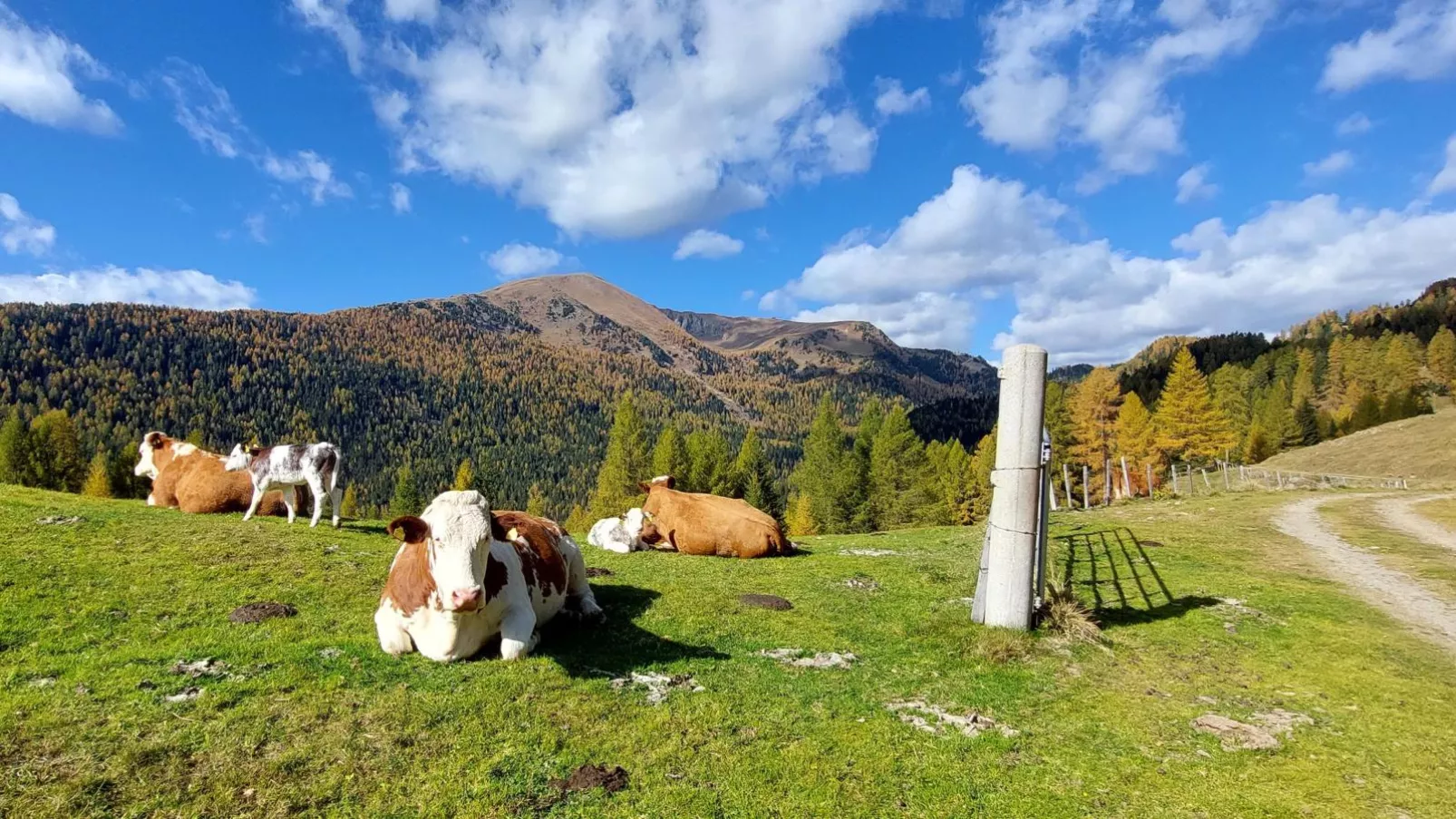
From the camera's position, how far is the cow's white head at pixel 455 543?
21.2 feet

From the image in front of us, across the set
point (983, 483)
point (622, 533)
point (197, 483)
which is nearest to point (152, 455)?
point (197, 483)

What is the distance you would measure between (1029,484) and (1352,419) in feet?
341

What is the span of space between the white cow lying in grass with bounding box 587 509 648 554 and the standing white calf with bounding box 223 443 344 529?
227 inches

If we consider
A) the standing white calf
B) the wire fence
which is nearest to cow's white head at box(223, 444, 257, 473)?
the standing white calf

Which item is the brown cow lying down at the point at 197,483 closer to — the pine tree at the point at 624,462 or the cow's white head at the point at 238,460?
the cow's white head at the point at 238,460

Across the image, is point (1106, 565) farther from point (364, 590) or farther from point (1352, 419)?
point (1352, 419)

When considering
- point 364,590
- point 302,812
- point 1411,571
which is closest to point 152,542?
point 364,590

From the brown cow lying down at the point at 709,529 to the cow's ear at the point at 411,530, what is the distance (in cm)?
867

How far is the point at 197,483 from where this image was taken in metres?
14.9

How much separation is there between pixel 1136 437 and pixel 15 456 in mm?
89491

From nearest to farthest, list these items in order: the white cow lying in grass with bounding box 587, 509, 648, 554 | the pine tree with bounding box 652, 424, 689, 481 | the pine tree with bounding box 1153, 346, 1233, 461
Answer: the white cow lying in grass with bounding box 587, 509, 648, 554
the pine tree with bounding box 1153, 346, 1233, 461
the pine tree with bounding box 652, 424, 689, 481

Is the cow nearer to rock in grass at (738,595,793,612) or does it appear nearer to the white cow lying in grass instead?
rock in grass at (738,595,793,612)

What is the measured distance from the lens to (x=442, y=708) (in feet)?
19.0

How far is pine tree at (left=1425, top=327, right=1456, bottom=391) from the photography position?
95.4 metres
